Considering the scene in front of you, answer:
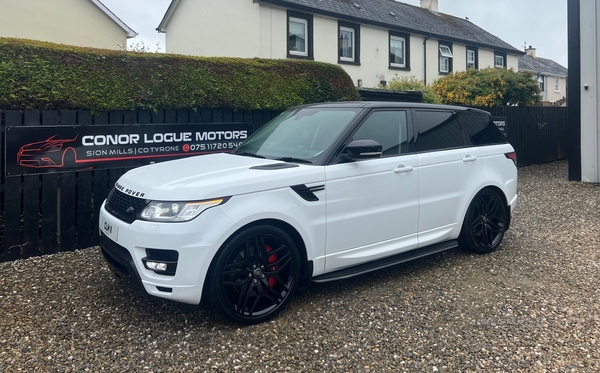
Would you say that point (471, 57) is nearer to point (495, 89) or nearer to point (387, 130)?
point (495, 89)

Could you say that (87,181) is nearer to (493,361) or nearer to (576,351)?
(493,361)

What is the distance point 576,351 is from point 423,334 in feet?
3.51

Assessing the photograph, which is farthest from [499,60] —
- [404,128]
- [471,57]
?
[404,128]

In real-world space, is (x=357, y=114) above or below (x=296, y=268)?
above

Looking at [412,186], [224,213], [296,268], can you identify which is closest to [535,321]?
[412,186]

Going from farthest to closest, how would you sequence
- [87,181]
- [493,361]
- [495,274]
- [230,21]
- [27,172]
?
[230,21] < [87,181] < [27,172] < [495,274] < [493,361]

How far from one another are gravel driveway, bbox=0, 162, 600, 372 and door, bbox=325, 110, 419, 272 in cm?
44

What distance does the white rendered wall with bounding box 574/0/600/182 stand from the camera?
11.0 meters

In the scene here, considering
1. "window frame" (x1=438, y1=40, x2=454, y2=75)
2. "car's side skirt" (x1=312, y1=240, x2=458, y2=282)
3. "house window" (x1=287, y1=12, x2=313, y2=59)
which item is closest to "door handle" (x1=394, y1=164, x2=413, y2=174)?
"car's side skirt" (x1=312, y1=240, x2=458, y2=282)

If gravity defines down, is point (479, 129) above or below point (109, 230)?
above

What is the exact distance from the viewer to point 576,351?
140 inches

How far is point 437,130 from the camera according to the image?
213 inches

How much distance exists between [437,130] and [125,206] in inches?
131

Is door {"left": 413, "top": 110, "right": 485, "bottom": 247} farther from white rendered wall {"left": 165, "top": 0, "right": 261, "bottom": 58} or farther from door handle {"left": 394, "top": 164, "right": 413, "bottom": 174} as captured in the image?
white rendered wall {"left": 165, "top": 0, "right": 261, "bottom": 58}
